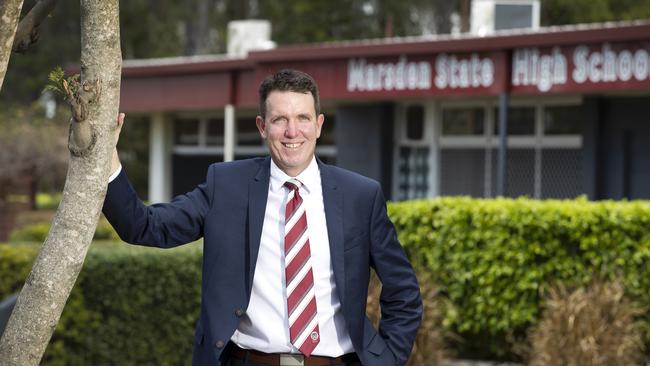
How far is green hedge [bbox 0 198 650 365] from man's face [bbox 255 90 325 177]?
4.60m

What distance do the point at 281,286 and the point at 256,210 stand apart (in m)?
0.28

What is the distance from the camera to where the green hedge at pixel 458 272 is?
Result: 837cm

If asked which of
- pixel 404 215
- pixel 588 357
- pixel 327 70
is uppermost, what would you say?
pixel 327 70

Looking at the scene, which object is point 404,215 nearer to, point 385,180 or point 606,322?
point 606,322

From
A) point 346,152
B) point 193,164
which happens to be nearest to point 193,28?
point 193,164

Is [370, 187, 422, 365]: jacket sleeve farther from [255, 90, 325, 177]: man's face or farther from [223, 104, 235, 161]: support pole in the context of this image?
[223, 104, 235, 161]: support pole

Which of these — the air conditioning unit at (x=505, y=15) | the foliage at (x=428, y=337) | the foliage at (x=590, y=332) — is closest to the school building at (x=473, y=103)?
the air conditioning unit at (x=505, y=15)

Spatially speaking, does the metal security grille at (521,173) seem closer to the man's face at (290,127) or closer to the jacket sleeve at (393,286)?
the jacket sleeve at (393,286)

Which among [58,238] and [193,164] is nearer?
[58,238]

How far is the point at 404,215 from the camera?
9438 mm

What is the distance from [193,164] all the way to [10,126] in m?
6.15

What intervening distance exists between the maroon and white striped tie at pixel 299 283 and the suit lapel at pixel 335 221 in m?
0.08

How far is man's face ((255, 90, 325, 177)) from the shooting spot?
3.89 m

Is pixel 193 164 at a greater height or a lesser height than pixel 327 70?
lesser
